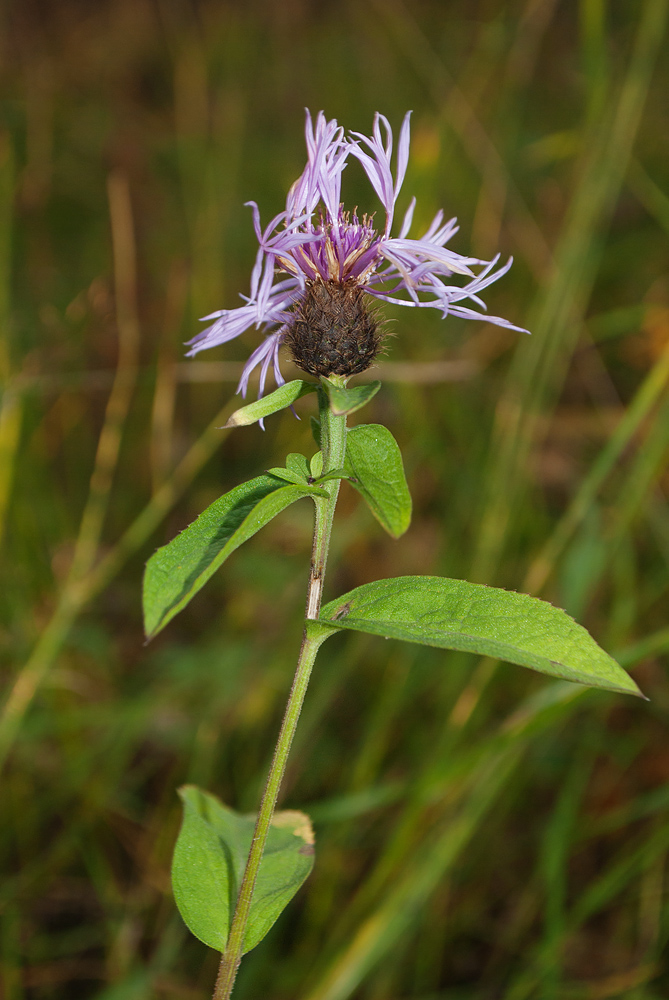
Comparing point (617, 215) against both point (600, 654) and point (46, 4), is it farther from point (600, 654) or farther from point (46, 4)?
point (46, 4)

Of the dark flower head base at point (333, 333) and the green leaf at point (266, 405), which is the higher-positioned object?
the dark flower head base at point (333, 333)

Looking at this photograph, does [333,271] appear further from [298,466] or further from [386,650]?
[386,650]

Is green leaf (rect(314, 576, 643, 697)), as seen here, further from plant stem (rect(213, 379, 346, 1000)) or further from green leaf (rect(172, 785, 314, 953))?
green leaf (rect(172, 785, 314, 953))

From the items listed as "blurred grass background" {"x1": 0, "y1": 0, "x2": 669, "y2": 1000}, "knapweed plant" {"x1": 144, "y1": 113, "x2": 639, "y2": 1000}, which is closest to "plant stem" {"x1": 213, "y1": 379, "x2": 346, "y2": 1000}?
"knapweed plant" {"x1": 144, "y1": 113, "x2": 639, "y2": 1000}

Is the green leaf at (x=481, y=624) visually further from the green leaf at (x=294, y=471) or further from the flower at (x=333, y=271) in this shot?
the flower at (x=333, y=271)

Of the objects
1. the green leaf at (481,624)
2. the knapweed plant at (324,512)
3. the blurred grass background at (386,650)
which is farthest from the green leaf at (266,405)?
the blurred grass background at (386,650)

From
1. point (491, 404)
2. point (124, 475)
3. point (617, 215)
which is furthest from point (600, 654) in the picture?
point (617, 215)
